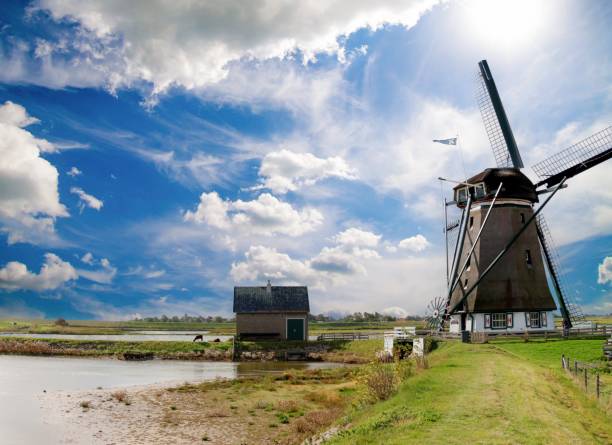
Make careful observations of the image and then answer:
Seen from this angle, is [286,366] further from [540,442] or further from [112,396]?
[540,442]

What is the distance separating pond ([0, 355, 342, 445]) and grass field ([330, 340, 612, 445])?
11837 millimetres

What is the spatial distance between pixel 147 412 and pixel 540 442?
16.9 meters

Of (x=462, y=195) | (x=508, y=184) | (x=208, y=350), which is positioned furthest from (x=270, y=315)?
(x=508, y=184)

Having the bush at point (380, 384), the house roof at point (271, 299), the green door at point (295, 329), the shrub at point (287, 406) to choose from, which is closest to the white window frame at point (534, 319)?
the shrub at point (287, 406)

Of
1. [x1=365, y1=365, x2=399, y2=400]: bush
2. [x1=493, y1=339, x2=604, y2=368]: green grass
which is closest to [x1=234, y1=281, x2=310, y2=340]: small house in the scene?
[x1=493, y1=339, x2=604, y2=368]: green grass

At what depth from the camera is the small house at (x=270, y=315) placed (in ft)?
180

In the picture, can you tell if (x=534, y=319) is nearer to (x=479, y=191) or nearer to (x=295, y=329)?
(x=479, y=191)

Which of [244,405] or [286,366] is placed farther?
[286,366]

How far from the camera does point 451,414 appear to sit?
12.4 m

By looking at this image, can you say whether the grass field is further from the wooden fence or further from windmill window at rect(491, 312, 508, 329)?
windmill window at rect(491, 312, 508, 329)

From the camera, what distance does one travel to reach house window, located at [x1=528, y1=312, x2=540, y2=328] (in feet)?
120

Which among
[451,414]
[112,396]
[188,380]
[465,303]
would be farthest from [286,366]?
[451,414]

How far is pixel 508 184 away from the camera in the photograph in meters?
37.5

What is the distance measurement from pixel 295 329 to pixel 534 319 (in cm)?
2618
